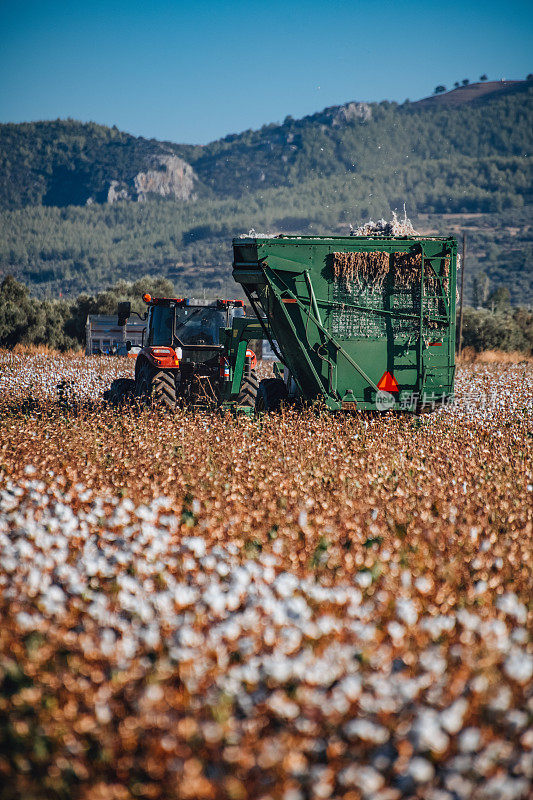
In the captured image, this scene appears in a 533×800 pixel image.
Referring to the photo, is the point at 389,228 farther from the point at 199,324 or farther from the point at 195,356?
the point at 195,356

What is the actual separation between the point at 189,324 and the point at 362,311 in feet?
12.0

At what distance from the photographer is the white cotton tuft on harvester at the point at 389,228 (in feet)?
38.6

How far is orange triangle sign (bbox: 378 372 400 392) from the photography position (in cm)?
1024

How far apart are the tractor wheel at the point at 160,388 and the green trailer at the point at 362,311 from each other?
6.45 ft

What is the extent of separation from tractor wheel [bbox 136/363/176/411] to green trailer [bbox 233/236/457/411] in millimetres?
1967

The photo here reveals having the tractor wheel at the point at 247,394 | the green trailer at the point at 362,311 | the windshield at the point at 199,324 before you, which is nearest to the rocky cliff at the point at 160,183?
the windshield at the point at 199,324

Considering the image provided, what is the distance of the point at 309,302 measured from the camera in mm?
10000

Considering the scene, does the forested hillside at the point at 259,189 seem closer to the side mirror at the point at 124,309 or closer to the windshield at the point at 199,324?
the windshield at the point at 199,324

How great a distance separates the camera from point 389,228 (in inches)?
476

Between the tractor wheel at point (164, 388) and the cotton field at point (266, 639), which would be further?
the tractor wheel at point (164, 388)

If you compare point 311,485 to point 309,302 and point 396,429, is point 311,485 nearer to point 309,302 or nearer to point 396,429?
point 396,429

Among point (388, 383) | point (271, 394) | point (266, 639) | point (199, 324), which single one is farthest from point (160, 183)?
point (266, 639)

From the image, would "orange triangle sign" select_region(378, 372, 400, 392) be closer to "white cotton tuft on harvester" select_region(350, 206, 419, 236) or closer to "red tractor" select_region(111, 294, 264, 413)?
"red tractor" select_region(111, 294, 264, 413)

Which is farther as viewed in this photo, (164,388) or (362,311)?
(164,388)
